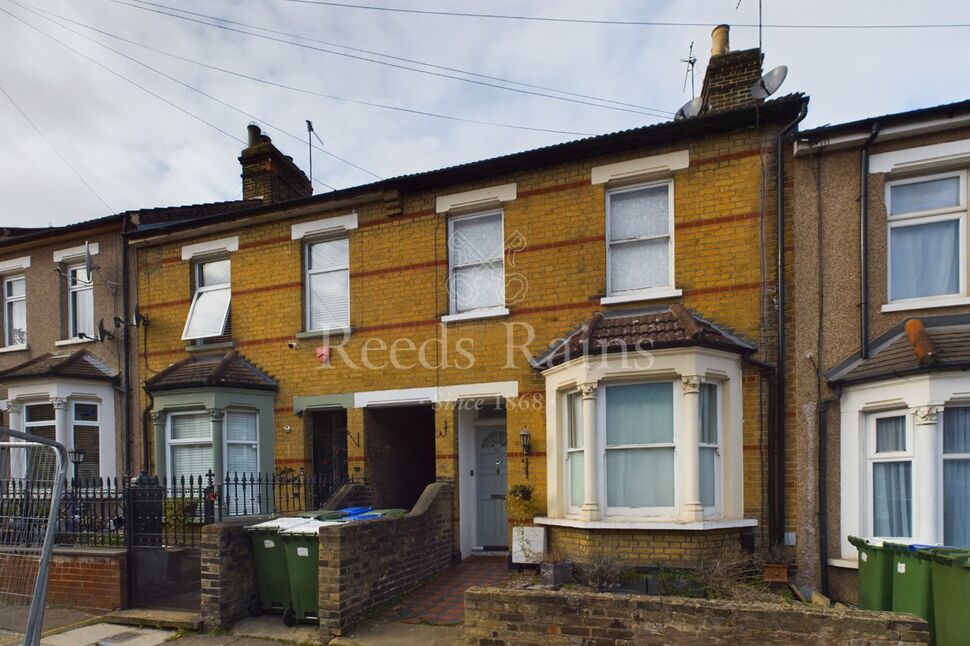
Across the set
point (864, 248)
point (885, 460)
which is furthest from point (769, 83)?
point (885, 460)

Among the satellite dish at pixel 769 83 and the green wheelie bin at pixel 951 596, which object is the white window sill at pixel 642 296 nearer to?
the satellite dish at pixel 769 83

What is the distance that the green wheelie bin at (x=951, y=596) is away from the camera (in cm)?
447

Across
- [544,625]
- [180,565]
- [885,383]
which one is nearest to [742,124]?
[885,383]

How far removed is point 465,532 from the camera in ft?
28.5

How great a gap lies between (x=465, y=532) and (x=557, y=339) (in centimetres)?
330

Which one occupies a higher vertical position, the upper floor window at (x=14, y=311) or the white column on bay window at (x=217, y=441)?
the upper floor window at (x=14, y=311)

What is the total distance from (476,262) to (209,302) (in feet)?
17.1

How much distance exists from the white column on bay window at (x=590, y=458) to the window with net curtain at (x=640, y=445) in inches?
7.1

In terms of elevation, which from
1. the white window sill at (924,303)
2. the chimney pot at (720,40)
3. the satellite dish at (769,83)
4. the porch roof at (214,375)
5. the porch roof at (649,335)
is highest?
the chimney pot at (720,40)

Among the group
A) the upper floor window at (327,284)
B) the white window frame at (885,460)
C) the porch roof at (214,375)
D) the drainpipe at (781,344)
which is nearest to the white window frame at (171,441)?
the porch roof at (214,375)

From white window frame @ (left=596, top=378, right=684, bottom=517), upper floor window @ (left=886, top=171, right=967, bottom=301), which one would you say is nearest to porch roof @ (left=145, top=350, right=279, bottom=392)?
white window frame @ (left=596, top=378, right=684, bottom=517)

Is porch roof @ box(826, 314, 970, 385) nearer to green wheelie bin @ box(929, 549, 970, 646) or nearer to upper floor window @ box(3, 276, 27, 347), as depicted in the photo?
green wheelie bin @ box(929, 549, 970, 646)

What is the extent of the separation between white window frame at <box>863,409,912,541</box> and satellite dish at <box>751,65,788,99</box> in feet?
14.1

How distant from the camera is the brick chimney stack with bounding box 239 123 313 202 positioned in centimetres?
1190
